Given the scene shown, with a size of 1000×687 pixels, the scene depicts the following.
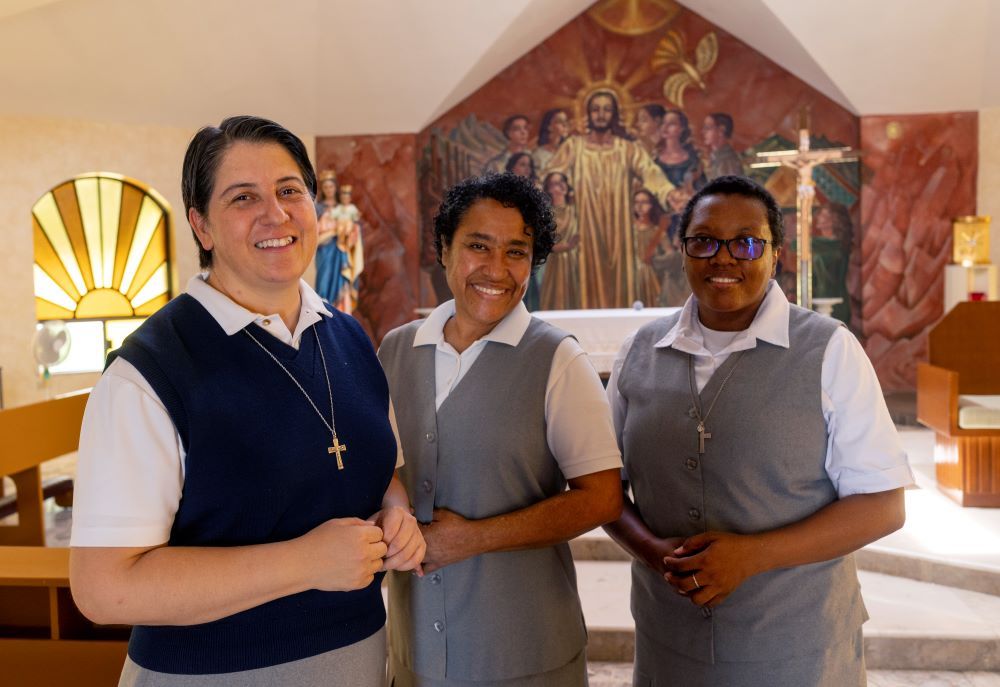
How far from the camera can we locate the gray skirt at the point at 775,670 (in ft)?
5.72

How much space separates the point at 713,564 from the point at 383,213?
9.44 meters

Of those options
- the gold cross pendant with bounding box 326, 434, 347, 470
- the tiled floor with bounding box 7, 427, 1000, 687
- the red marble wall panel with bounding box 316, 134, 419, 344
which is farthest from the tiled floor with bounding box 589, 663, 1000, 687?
the red marble wall panel with bounding box 316, 134, 419, 344

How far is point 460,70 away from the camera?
1011 cm

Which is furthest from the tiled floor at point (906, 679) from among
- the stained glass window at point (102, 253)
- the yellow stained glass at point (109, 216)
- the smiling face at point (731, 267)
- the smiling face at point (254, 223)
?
the yellow stained glass at point (109, 216)

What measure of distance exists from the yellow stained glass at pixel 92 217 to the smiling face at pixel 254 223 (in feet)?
31.1

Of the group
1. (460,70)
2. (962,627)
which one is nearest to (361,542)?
(962,627)

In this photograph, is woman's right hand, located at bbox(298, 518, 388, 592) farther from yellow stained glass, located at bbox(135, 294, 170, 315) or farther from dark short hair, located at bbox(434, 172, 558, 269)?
yellow stained glass, located at bbox(135, 294, 170, 315)

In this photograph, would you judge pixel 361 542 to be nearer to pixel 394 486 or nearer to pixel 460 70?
pixel 394 486

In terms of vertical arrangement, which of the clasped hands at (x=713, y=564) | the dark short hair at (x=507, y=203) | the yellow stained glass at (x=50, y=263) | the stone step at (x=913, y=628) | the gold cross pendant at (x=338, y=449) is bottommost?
the stone step at (x=913, y=628)

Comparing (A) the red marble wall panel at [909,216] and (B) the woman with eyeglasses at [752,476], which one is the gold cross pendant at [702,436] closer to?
(B) the woman with eyeglasses at [752,476]

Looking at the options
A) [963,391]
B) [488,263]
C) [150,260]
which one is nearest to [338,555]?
[488,263]

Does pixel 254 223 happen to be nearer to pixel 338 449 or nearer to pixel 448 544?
pixel 338 449

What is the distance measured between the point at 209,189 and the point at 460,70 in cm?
924

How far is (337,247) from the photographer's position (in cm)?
1001
